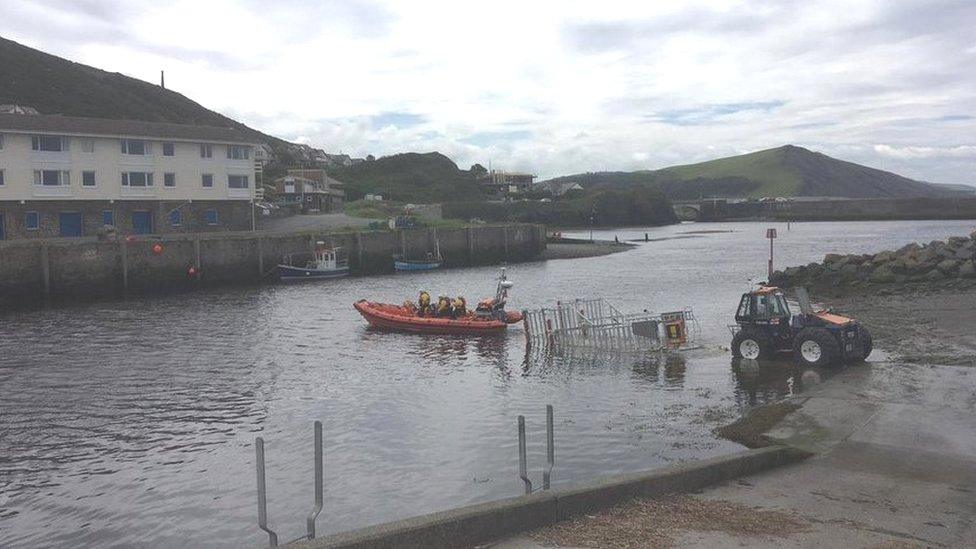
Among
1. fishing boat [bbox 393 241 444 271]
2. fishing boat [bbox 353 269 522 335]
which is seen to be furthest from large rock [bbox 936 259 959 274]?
fishing boat [bbox 393 241 444 271]

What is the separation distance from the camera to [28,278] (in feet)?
142

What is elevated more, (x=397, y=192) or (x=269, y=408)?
(x=397, y=192)

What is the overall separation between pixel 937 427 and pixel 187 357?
2272 centimetres

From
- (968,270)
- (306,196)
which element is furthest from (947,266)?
(306,196)

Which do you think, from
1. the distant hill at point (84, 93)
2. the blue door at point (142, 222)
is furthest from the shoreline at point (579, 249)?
the distant hill at point (84, 93)

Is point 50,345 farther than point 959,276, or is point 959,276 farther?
point 959,276

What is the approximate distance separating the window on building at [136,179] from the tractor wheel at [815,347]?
5149 cm

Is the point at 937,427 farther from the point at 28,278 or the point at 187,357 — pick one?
the point at 28,278

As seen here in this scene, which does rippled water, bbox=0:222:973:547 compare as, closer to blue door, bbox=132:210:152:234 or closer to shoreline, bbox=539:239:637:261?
blue door, bbox=132:210:152:234

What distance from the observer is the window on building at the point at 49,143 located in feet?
184

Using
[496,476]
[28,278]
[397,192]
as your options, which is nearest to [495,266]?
[28,278]

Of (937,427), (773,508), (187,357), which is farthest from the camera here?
(187,357)

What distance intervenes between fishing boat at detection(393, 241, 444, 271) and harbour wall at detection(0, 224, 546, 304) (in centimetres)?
59

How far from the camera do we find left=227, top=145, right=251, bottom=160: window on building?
65.1 metres
